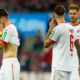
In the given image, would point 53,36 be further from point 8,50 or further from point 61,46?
point 8,50

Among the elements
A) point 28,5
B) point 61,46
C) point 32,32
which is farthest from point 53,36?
point 28,5

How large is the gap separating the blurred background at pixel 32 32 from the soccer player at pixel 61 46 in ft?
25.8

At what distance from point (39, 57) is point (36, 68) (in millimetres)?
804

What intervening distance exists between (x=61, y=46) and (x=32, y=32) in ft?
39.2

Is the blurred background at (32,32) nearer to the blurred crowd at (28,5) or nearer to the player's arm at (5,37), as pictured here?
the blurred crowd at (28,5)

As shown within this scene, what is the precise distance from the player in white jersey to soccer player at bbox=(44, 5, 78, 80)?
29.4 inches

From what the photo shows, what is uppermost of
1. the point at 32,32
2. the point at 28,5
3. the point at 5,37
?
the point at 28,5

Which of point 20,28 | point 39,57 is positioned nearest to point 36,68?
point 39,57

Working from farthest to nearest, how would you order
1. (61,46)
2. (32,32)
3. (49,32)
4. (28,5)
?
(28,5)
(32,32)
(61,46)
(49,32)

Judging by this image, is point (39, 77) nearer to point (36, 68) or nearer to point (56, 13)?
point (36, 68)

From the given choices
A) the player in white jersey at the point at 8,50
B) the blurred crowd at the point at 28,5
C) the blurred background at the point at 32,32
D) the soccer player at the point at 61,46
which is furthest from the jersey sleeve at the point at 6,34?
the blurred crowd at the point at 28,5

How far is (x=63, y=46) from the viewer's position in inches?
460

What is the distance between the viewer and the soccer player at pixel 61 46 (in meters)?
11.6

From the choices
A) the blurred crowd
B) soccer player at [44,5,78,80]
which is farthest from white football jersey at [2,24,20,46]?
the blurred crowd
